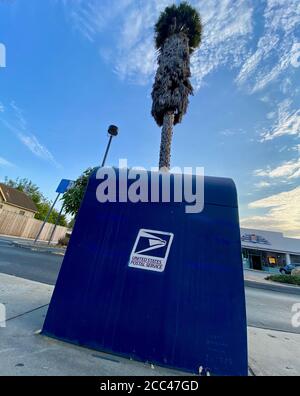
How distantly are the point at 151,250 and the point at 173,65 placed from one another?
11005mm

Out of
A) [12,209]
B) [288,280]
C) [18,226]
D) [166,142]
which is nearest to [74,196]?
[166,142]

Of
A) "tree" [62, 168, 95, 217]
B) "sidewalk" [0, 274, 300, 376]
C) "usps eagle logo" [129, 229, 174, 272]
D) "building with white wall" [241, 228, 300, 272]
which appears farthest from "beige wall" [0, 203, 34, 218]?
"building with white wall" [241, 228, 300, 272]

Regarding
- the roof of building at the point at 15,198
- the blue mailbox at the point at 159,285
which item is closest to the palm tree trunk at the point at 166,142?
the blue mailbox at the point at 159,285

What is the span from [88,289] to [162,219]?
108 centimetres

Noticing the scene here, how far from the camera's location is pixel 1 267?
5.77 meters

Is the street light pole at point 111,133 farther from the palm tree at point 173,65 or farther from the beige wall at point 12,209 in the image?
the beige wall at point 12,209

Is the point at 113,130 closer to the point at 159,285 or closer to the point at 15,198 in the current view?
the point at 159,285

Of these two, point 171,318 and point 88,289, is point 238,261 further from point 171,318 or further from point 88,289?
point 88,289

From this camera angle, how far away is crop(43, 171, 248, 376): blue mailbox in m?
2.01

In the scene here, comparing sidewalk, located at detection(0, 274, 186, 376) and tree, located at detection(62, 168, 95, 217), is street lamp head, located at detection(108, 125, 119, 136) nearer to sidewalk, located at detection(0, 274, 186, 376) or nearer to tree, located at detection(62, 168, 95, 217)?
tree, located at detection(62, 168, 95, 217)

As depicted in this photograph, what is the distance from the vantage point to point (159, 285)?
221 cm
